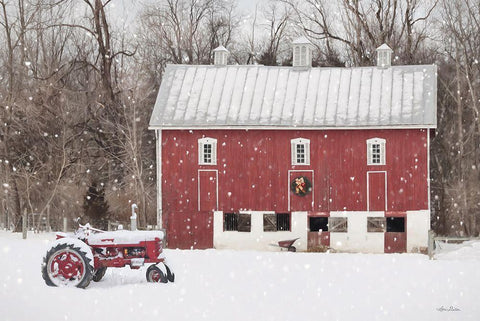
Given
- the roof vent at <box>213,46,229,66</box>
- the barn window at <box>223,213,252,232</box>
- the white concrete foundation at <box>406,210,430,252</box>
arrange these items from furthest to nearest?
the roof vent at <box>213,46,229,66</box> → the barn window at <box>223,213,252,232</box> → the white concrete foundation at <box>406,210,430,252</box>

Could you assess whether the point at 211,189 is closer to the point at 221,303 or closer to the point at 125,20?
the point at 221,303

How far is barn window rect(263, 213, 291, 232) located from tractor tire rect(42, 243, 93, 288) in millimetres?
14646

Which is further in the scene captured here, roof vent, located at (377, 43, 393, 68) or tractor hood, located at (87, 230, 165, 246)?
roof vent, located at (377, 43, 393, 68)

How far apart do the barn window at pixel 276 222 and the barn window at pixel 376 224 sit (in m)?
2.90

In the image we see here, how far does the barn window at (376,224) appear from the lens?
30750 mm

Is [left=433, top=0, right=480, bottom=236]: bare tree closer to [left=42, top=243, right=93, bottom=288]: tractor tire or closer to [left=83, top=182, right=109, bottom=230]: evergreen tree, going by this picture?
[left=83, top=182, right=109, bottom=230]: evergreen tree

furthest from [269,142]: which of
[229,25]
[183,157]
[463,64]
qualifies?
A: [229,25]

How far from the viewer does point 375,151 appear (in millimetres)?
30969

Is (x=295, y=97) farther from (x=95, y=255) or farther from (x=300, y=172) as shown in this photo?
(x=95, y=255)

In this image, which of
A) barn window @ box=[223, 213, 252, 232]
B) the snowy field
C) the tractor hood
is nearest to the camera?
the snowy field

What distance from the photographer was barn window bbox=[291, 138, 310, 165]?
31.2 metres

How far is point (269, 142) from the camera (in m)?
31.4

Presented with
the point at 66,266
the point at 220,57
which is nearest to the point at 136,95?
the point at 220,57

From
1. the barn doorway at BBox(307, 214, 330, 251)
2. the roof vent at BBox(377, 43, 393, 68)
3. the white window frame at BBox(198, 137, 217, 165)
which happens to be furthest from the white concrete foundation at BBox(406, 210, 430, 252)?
the white window frame at BBox(198, 137, 217, 165)
